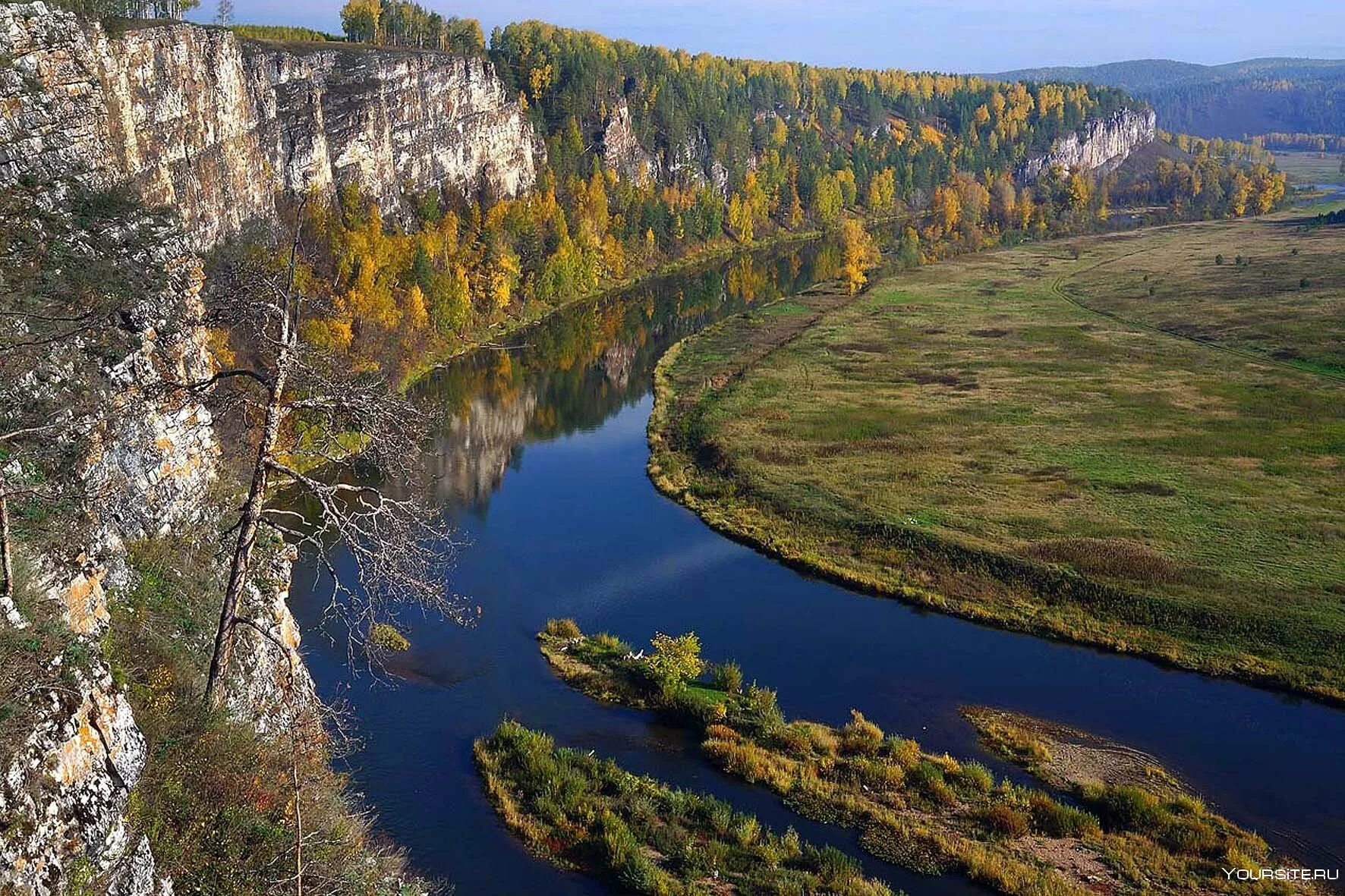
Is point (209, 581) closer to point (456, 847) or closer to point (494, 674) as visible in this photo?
point (456, 847)

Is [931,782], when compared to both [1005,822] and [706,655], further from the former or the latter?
[706,655]

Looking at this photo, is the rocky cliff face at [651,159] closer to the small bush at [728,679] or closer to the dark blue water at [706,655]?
the dark blue water at [706,655]

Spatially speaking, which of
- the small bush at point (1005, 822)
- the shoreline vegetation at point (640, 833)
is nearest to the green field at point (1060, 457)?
the small bush at point (1005, 822)

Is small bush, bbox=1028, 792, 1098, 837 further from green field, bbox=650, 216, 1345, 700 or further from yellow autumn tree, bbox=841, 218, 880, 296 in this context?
yellow autumn tree, bbox=841, 218, 880, 296

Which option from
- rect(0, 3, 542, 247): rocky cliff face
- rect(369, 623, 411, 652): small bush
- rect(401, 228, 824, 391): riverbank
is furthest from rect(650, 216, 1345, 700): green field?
rect(0, 3, 542, 247): rocky cliff face

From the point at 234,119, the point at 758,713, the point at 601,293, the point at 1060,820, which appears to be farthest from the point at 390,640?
the point at 601,293
